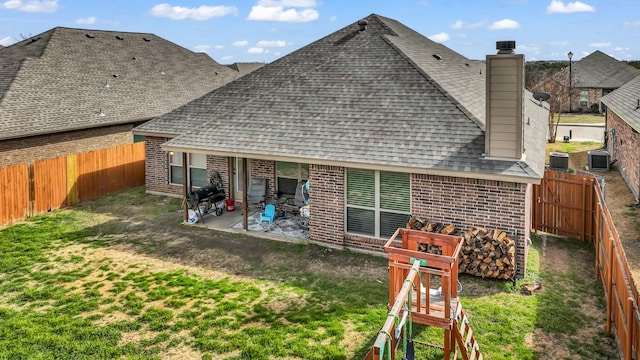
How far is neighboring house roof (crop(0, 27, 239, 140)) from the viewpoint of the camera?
1798cm

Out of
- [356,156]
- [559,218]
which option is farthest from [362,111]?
[559,218]

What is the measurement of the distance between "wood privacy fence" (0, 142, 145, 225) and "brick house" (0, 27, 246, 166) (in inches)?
71.6

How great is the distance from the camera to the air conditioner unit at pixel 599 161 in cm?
→ 2119

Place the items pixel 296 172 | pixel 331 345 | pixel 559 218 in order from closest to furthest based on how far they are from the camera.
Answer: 1. pixel 331 345
2. pixel 559 218
3. pixel 296 172

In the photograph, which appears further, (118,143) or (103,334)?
(118,143)

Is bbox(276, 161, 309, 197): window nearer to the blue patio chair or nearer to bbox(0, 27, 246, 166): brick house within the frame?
the blue patio chair

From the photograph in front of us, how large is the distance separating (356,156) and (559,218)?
603 cm

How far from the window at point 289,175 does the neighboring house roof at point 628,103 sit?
10751 millimetres

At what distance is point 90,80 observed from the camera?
72.9 ft

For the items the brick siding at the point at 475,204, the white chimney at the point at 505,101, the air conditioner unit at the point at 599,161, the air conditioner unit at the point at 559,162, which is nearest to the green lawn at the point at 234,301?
the brick siding at the point at 475,204

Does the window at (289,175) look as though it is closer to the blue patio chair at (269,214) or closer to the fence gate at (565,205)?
the blue patio chair at (269,214)

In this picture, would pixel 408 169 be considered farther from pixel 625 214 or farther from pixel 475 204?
pixel 625 214

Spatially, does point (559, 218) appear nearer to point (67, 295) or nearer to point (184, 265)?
point (184, 265)

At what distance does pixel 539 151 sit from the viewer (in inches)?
467
